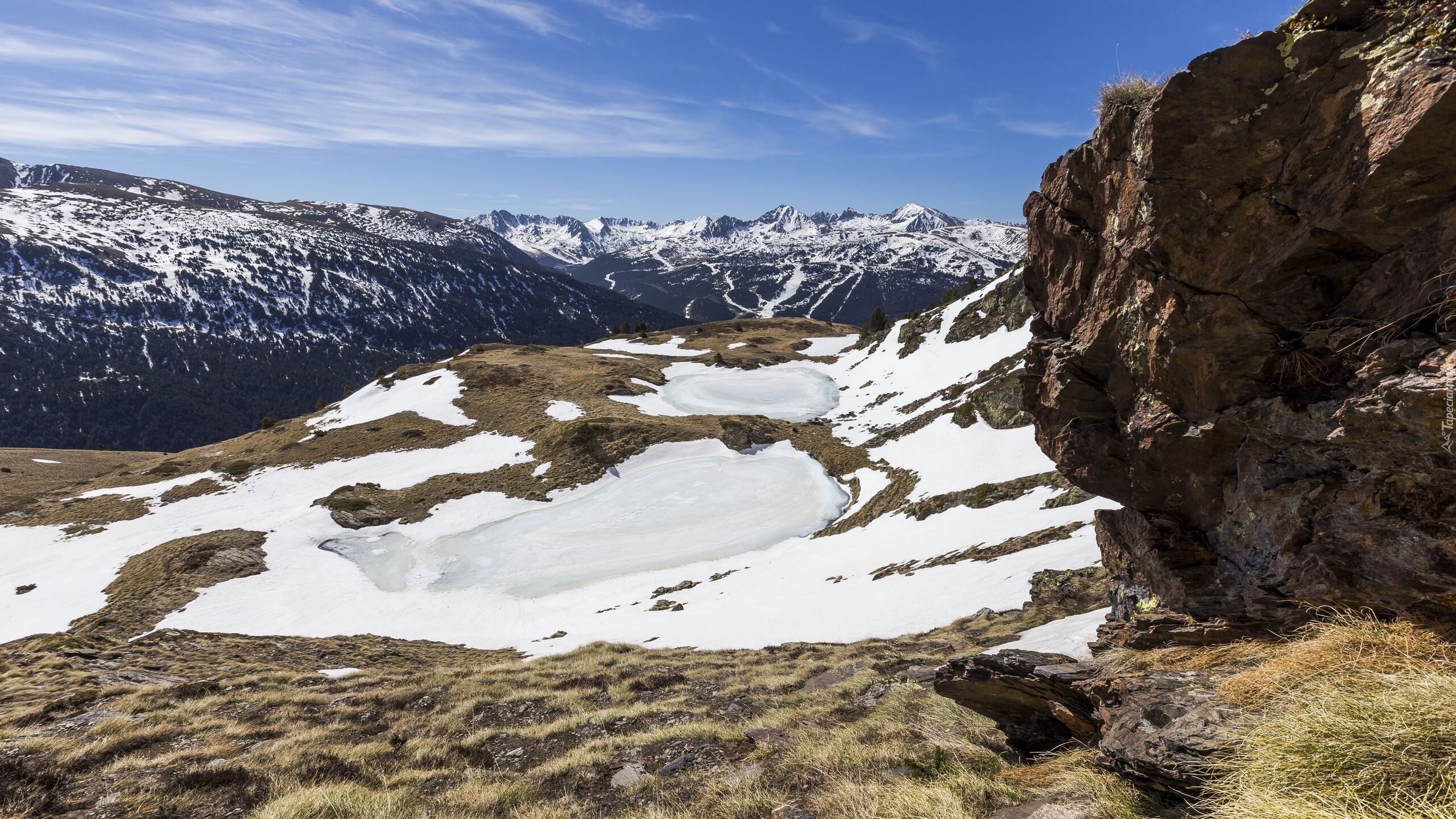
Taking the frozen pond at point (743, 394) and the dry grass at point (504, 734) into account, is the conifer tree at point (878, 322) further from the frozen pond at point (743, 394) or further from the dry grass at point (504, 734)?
the dry grass at point (504, 734)

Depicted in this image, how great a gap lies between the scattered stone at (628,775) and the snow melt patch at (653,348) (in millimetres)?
75704

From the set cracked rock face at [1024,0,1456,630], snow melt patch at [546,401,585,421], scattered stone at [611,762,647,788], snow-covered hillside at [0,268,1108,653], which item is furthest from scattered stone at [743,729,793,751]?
snow melt patch at [546,401,585,421]

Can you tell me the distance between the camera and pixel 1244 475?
638 centimetres

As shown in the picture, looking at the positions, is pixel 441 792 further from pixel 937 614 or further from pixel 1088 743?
pixel 937 614

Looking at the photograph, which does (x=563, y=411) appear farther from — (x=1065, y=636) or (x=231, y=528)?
(x=1065, y=636)

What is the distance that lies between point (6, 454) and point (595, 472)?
8145 cm

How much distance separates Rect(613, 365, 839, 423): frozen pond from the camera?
2251 inches

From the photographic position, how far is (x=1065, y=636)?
11547mm

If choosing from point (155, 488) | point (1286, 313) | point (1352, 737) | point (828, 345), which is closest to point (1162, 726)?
point (1352, 737)

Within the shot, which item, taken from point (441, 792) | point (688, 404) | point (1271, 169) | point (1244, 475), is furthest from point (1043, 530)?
point (688, 404)

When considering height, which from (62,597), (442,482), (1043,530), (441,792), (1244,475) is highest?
(1244,475)

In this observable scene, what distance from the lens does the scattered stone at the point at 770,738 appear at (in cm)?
912

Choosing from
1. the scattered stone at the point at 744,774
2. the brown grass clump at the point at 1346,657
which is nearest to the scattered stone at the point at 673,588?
the scattered stone at the point at 744,774

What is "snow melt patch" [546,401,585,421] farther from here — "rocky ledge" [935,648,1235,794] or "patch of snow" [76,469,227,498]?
"rocky ledge" [935,648,1235,794]
